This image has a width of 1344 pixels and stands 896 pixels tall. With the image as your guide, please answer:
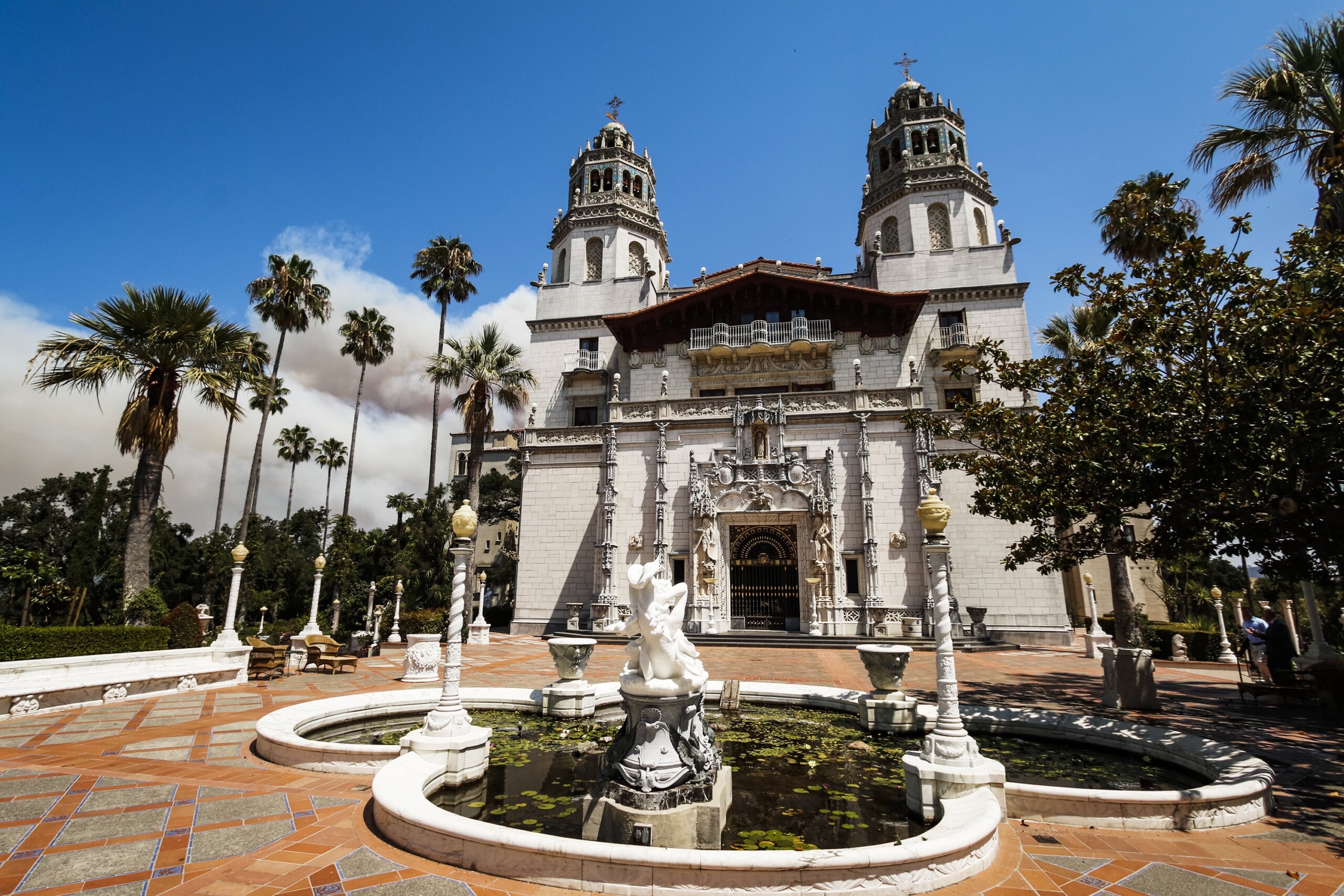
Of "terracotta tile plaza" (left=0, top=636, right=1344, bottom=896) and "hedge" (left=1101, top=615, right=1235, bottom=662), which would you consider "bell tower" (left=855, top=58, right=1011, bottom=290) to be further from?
"terracotta tile plaza" (left=0, top=636, right=1344, bottom=896)

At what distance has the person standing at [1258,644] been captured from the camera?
12.3 metres

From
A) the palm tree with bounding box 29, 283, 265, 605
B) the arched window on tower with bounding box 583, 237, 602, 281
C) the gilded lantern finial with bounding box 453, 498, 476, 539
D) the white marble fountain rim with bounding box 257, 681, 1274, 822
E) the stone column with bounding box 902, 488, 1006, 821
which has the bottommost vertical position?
the white marble fountain rim with bounding box 257, 681, 1274, 822

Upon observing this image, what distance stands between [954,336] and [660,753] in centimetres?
2766

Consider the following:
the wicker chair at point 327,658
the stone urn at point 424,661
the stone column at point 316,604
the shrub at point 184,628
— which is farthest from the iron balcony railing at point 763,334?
the shrub at point 184,628

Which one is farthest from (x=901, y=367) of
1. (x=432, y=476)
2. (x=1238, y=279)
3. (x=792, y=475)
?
(x=432, y=476)

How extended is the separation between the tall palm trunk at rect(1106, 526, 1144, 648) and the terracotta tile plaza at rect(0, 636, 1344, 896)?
3.35m

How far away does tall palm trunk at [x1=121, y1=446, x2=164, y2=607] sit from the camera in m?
14.9

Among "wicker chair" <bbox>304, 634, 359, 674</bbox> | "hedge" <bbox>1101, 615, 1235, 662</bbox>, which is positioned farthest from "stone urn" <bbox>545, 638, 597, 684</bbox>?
"hedge" <bbox>1101, 615, 1235, 662</bbox>

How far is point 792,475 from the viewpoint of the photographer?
2484 centimetres

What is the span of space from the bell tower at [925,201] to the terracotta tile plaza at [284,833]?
2426 cm

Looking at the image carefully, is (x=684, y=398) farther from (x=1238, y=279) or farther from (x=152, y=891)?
(x=152, y=891)

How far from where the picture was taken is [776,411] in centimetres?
2573

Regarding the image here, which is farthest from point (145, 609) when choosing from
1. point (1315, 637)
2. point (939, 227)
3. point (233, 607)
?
point (939, 227)

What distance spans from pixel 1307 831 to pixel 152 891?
9.28 metres
